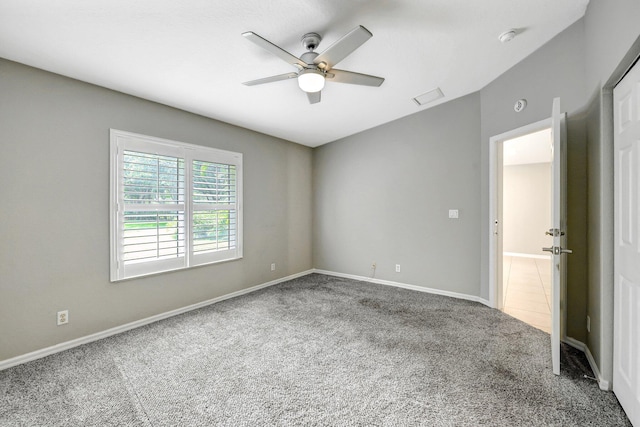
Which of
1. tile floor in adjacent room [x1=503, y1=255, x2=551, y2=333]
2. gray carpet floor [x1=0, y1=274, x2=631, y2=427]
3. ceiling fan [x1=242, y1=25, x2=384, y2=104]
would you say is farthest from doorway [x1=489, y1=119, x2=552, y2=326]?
ceiling fan [x1=242, y1=25, x2=384, y2=104]

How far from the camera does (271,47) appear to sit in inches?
70.8

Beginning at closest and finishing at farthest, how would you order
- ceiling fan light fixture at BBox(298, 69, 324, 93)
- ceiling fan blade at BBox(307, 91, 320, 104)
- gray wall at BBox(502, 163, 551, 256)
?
1. ceiling fan light fixture at BBox(298, 69, 324, 93)
2. ceiling fan blade at BBox(307, 91, 320, 104)
3. gray wall at BBox(502, 163, 551, 256)

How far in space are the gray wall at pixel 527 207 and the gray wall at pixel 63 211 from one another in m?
7.51

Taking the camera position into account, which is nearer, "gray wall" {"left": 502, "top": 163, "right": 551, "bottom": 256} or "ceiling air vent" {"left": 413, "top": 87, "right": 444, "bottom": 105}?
"ceiling air vent" {"left": 413, "top": 87, "right": 444, "bottom": 105}

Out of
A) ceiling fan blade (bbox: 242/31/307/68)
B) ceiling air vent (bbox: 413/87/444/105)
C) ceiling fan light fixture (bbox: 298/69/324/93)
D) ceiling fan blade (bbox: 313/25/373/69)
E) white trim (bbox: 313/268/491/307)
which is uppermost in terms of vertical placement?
ceiling air vent (bbox: 413/87/444/105)

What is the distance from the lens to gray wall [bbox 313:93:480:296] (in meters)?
3.72

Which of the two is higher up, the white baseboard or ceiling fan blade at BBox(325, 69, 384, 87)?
ceiling fan blade at BBox(325, 69, 384, 87)

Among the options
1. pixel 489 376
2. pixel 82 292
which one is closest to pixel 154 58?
pixel 82 292

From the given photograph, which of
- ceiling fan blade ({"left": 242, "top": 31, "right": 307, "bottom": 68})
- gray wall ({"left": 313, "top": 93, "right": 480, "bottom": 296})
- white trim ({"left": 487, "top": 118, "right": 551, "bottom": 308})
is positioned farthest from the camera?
gray wall ({"left": 313, "top": 93, "right": 480, "bottom": 296})

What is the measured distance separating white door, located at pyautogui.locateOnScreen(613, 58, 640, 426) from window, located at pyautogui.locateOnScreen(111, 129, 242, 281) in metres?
3.90

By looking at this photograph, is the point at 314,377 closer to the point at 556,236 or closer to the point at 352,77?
the point at 556,236

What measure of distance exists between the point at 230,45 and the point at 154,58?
27.6 inches

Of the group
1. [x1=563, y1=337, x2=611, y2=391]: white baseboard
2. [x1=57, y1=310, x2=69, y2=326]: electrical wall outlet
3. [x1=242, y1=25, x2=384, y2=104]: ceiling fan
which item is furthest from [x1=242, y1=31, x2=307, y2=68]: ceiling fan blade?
[x1=563, y1=337, x2=611, y2=391]: white baseboard

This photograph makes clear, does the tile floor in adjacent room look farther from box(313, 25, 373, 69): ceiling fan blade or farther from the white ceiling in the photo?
box(313, 25, 373, 69): ceiling fan blade
